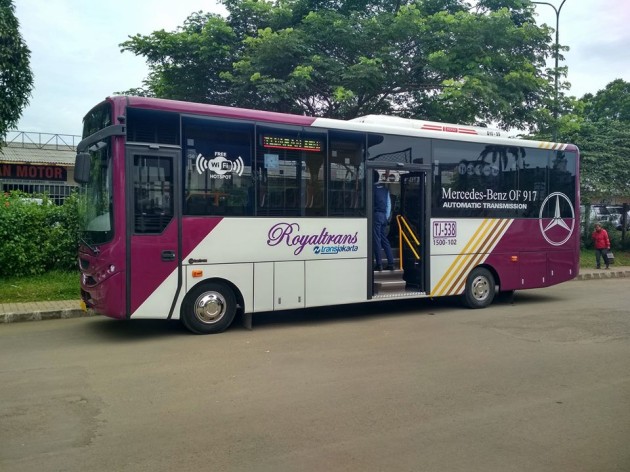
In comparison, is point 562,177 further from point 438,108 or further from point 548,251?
point 438,108

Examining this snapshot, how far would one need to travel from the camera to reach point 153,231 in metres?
7.79

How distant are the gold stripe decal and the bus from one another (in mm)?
30

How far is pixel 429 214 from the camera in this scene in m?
10.3

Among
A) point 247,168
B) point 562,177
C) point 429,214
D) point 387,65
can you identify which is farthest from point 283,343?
point 387,65

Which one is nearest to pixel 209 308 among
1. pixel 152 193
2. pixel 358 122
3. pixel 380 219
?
pixel 152 193

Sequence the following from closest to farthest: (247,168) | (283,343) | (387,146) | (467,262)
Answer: (283,343), (247,168), (387,146), (467,262)

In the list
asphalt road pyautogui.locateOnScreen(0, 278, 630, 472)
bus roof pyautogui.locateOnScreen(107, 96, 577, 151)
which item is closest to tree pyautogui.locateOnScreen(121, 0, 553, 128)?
bus roof pyautogui.locateOnScreen(107, 96, 577, 151)

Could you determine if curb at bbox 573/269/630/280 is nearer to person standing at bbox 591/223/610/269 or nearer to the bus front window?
person standing at bbox 591/223/610/269

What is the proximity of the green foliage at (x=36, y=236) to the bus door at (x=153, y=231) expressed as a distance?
5.33 m

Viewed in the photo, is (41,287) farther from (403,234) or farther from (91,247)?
(403,234)

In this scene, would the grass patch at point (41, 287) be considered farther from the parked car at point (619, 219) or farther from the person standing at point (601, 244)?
the parked car at point (619, 219)

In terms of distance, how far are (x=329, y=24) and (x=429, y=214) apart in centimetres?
747

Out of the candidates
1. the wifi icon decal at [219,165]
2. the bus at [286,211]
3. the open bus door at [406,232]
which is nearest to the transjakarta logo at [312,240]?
the bus at [286,211]

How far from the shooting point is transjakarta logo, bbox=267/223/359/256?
8.72m
